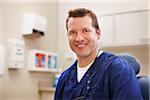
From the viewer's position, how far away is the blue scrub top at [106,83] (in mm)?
1020

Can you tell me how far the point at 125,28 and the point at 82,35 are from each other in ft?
5.33

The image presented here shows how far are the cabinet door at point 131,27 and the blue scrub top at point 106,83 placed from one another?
1.48m

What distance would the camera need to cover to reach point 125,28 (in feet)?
8.74

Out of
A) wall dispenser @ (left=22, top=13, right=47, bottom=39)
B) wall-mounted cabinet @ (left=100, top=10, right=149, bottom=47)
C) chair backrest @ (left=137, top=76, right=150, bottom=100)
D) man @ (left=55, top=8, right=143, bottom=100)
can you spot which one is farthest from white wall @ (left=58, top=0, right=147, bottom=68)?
man @ (left=55, top=8, right=143, bottom=100)

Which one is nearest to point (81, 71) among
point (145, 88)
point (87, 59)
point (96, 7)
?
point (87, 59)

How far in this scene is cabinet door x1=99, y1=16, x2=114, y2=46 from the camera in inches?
108

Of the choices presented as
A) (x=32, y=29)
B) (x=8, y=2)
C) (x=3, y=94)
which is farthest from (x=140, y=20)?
(x=3, y=94)

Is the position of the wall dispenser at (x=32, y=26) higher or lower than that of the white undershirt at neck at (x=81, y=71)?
higher

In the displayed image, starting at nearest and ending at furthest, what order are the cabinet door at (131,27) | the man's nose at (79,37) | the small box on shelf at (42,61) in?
1. the man's nose at (79,37)
2. the cabinet door at (131,27)
3. the small box on shelf at (42,61)

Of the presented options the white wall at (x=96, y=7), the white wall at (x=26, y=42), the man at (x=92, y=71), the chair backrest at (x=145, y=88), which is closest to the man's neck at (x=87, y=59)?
the man at (x=92, y=71)

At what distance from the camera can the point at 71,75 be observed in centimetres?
125

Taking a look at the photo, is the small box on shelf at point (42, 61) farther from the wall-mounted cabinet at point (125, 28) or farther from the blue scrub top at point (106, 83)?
the blue scrub top at point (106, 83)

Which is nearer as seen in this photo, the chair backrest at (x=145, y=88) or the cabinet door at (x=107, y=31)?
the chair backrest at (x=145, y=88)

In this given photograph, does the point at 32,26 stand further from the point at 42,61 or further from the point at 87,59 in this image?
the point at 87,59
